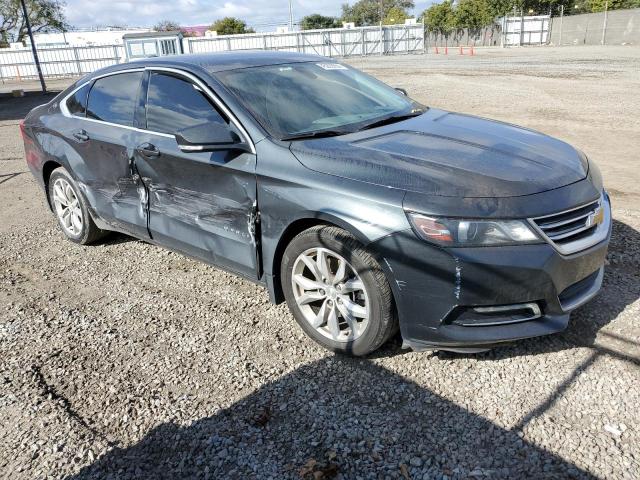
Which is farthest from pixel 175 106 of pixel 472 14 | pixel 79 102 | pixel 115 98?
pixel 472 14

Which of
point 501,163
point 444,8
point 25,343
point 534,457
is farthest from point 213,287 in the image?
point 444,8

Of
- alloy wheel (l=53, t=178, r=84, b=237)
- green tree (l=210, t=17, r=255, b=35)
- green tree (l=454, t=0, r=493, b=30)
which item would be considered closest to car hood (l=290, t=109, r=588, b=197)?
alloy wheel (l=53, t=178, r=84, b=237)

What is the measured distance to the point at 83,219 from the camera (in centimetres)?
504

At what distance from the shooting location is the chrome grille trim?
272 cm

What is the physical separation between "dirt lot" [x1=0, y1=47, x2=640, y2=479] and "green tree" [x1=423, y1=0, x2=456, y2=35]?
224 ft

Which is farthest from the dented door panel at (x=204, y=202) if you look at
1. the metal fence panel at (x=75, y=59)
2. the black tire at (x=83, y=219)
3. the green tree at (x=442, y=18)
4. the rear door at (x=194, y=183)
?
the green tree at (x=442, y=18)

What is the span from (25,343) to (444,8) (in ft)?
242

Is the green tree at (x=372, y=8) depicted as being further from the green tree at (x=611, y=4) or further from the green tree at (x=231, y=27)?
the green tree at (x=611, y=4)

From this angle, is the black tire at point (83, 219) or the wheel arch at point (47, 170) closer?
→ the black tire at point (83, 219)

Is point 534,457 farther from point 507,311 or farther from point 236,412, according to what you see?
point 236,412

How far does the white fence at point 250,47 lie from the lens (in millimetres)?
37469

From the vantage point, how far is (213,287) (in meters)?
4.26

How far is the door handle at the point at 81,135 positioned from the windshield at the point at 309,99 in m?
1.54

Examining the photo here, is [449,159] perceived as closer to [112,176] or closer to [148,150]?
[148,150]
